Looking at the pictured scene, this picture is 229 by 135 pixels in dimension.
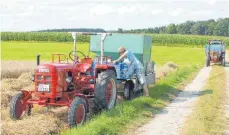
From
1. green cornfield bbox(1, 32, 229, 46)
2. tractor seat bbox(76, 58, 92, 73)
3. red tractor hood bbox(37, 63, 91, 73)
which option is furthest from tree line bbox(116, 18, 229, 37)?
red tractor hood bbox(37, 63, 91, 73)

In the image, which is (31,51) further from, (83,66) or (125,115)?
(125,115)

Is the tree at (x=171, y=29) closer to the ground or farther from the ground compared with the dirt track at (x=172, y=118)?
farther from the ground

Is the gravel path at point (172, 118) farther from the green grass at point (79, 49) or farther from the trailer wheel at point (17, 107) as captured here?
the green grass at point (79, 49)

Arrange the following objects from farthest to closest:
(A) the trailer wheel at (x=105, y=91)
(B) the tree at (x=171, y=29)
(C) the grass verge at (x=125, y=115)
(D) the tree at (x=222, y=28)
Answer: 1. (B) the tree at (x=171, y=29)
2. (D) the tree at (x=222, y=28)
3. (A) the trailer wheel at (x=105, y=91)
4. (C) the grass verge at (x=125, y=115)

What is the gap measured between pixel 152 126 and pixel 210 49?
77.7ft

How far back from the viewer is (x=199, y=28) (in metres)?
133

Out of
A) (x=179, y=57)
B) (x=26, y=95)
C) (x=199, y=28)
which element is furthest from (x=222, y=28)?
(x=26, y=95)

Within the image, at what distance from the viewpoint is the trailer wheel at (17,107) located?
10.2m

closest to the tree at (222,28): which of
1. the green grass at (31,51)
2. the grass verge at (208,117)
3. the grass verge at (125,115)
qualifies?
the green grass at (31,51)

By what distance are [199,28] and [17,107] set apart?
417 feet

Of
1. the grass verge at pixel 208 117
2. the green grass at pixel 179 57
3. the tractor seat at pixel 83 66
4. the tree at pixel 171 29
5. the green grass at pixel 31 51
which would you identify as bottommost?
the green grass at pixel 179 57

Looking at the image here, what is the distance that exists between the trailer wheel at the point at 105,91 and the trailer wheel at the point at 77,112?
106cm

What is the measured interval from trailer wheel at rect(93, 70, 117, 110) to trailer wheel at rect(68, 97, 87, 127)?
3.49ft

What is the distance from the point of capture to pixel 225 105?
13164mm
